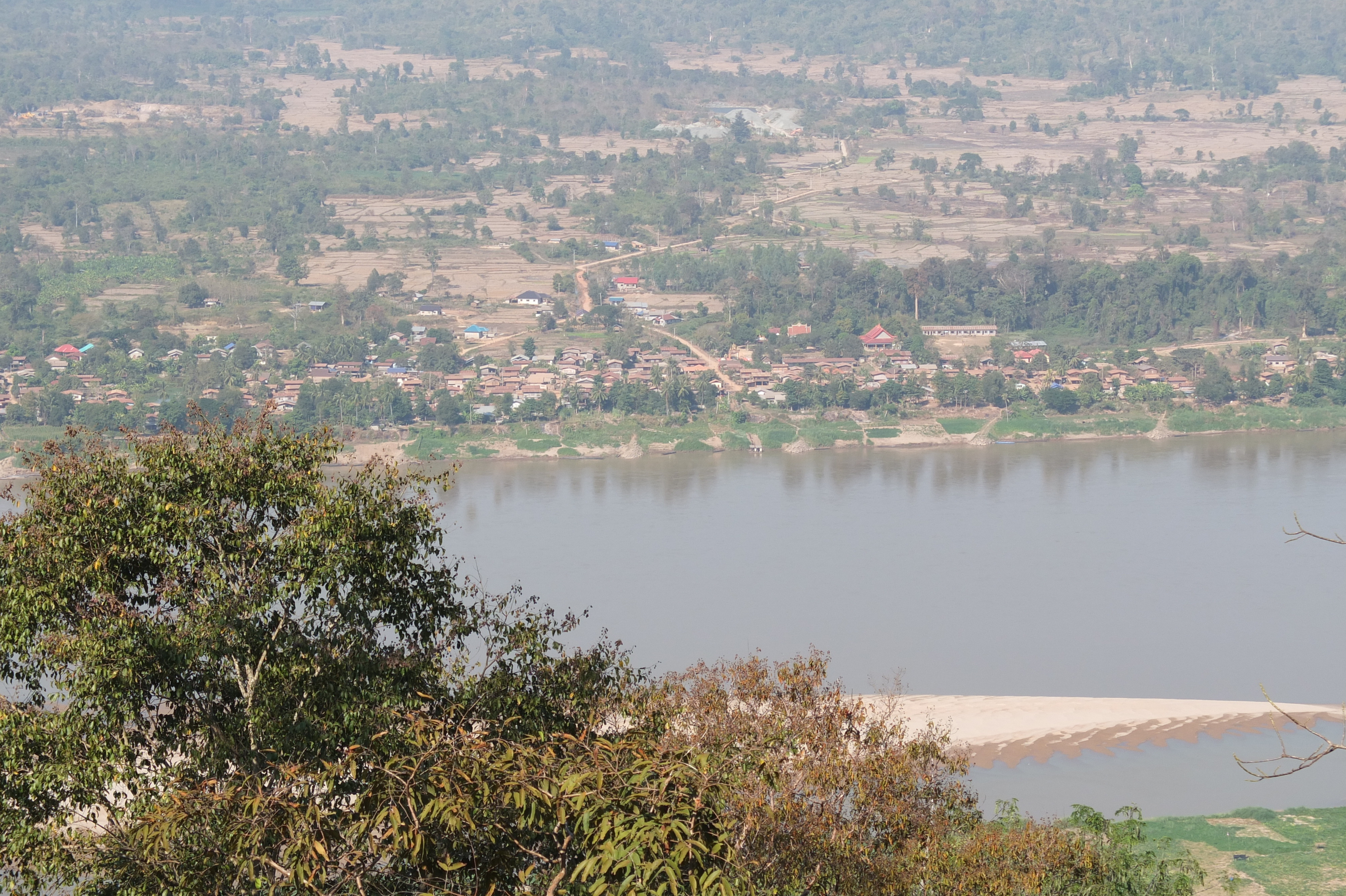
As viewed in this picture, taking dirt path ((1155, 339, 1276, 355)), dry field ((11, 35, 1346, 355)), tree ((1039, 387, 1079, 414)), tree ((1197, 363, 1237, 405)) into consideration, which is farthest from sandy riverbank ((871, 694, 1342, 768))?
dry field ((11, 35, 1346, 355))

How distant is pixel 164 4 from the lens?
270ft

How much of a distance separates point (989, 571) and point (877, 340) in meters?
15.8

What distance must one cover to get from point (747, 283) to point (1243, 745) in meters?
24.4

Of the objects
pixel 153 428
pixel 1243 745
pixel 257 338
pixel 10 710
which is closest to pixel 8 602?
pixel 10 710

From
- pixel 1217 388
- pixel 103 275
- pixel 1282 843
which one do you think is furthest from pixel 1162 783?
pixel 103 275

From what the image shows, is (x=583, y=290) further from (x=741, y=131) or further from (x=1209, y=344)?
(x=741, y=131)

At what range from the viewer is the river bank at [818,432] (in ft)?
80.3

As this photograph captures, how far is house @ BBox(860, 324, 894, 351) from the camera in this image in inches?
1220

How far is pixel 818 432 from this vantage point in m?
25.0

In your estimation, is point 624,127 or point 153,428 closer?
point 153,428

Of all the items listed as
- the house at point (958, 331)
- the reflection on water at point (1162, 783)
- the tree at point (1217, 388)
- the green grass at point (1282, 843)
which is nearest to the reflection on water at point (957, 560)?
the reflection on water at point (1162, 783)

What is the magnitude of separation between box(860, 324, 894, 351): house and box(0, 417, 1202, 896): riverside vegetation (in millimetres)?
26900

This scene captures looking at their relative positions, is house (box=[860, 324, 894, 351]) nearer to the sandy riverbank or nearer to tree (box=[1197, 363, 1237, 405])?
tree (box=[1197, 363, 1237, 405])

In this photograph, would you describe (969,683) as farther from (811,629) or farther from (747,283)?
(747,283)
